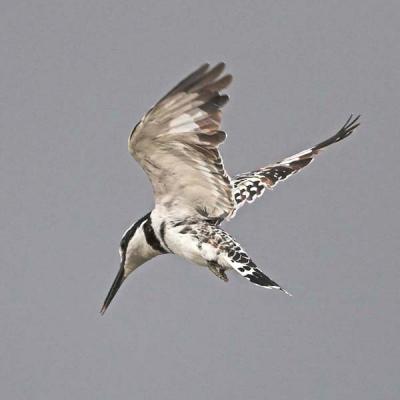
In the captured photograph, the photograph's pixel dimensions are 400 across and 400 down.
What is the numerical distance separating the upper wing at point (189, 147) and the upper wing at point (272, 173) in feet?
1.41

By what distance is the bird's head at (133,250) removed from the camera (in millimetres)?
5602

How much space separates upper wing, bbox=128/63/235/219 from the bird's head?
0.28m

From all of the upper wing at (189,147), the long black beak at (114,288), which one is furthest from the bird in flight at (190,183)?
the long black beak at (114,288)

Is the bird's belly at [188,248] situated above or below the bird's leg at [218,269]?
above

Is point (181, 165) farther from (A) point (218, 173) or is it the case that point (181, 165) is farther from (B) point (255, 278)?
(B) point (255, 278)

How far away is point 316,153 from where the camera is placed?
244 inches

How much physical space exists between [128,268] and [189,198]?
789mm

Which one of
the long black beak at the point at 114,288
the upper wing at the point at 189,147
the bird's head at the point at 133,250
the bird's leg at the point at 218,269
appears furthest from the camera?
the long black beak at the point at 114,288

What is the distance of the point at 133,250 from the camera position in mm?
5762

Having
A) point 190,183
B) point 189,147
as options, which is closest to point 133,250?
point 190,183

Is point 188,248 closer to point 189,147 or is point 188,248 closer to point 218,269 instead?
point 218,269

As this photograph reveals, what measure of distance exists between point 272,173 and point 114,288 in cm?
96

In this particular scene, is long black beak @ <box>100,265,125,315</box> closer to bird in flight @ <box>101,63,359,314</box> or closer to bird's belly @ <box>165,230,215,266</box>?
→ bird in flight @ <box>101,63,359,314</box>

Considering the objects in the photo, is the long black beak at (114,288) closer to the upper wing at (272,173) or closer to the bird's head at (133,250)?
the bird's head at (133,250)
